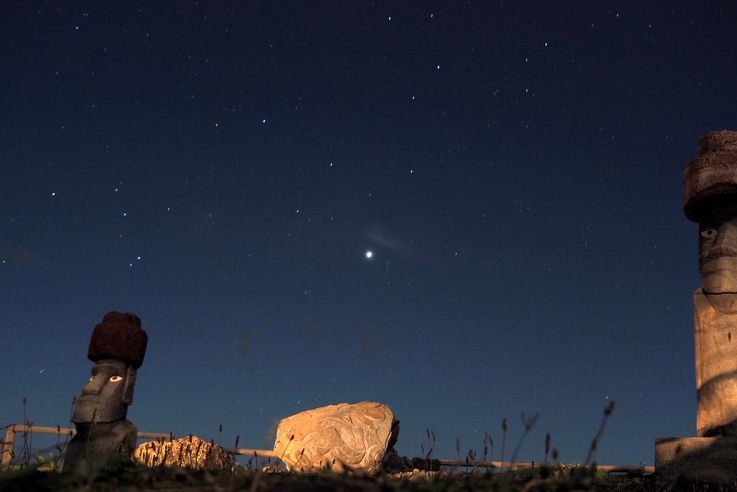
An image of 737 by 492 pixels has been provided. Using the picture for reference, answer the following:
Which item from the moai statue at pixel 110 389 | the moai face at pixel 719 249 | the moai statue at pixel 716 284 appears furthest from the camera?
the moai face at pixel 719 249

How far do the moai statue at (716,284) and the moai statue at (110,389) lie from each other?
798 centimetres

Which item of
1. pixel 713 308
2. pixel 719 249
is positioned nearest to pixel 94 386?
pixel 713 308

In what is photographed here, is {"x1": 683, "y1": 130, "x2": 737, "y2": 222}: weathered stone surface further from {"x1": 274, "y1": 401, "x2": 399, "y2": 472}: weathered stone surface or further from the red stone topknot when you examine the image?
the red stone topknot

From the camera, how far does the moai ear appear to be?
10.2 meters

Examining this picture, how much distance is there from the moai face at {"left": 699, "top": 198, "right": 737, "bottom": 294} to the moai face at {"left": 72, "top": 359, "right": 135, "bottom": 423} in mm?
8497

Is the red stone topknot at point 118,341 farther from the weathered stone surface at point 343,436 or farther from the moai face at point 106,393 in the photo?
the weathered stone surface at point 343,436

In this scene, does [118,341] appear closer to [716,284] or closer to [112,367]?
[112,367]

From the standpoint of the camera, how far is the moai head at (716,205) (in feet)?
34.1

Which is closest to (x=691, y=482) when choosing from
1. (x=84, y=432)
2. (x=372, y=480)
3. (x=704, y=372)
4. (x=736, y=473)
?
(x=736, y=473)

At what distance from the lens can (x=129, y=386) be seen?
33.8 feet

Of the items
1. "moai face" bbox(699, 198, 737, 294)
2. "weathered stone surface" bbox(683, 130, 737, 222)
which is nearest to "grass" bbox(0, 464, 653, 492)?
"moai face" bbox(699, 198, 737, 294)

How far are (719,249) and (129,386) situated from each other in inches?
342

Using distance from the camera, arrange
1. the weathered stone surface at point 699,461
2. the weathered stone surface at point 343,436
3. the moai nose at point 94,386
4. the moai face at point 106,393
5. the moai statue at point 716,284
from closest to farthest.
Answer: the weathered stone surface at point 699,461 → the moai face at point 106,393 → the moai nose at point 94,386 → the moai statue at point 716,284 → the weathered stone surface at point 343,436

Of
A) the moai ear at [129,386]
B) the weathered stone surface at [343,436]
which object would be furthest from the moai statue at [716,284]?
the moai ear at [129,386]
